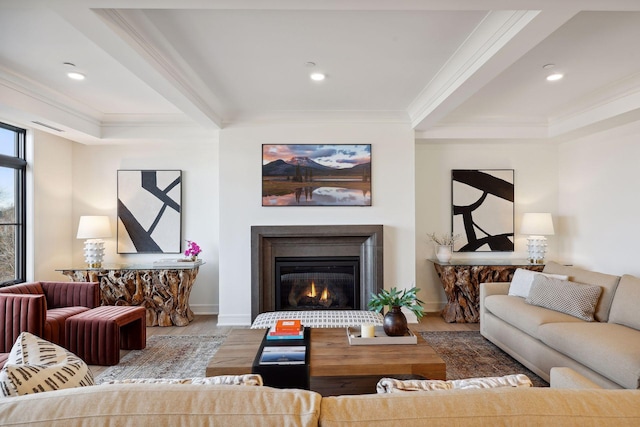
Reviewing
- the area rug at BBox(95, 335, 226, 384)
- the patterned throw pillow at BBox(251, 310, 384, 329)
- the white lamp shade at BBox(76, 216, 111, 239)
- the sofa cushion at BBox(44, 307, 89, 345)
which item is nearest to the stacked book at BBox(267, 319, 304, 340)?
the patterned throw pillow at BBox(251, 310, 384, 329)

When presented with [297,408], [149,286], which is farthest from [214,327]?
[297,408]

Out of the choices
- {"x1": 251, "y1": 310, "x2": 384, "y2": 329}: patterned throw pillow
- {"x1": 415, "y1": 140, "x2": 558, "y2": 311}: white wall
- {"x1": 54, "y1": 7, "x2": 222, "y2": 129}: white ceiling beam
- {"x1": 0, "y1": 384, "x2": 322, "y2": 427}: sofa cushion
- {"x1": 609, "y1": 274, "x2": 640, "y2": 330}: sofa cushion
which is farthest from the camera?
{"x1": 415, "y1": 140, "x2": 558, "y2": 311}: white wall

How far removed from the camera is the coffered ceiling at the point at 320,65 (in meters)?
2.08

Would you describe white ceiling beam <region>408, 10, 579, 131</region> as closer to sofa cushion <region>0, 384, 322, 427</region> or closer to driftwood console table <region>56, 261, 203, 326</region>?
sofa cushion <region>0, 384, 322, 427</region>

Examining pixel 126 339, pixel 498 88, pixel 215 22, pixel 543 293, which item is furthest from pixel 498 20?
pixel 126 339

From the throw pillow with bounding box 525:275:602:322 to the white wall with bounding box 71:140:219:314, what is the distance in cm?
379

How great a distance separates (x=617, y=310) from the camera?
285cm

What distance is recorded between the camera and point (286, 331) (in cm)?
277

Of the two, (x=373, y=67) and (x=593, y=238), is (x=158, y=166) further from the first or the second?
(x=593, y=238)

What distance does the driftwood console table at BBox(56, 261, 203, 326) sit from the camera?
425 centimetres

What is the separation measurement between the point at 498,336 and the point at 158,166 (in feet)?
14.9

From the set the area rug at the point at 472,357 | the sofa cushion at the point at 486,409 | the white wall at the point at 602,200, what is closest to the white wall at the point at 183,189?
the area rug at the point at 472,357

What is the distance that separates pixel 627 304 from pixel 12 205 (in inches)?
236

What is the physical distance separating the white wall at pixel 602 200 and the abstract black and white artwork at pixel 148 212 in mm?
5200
